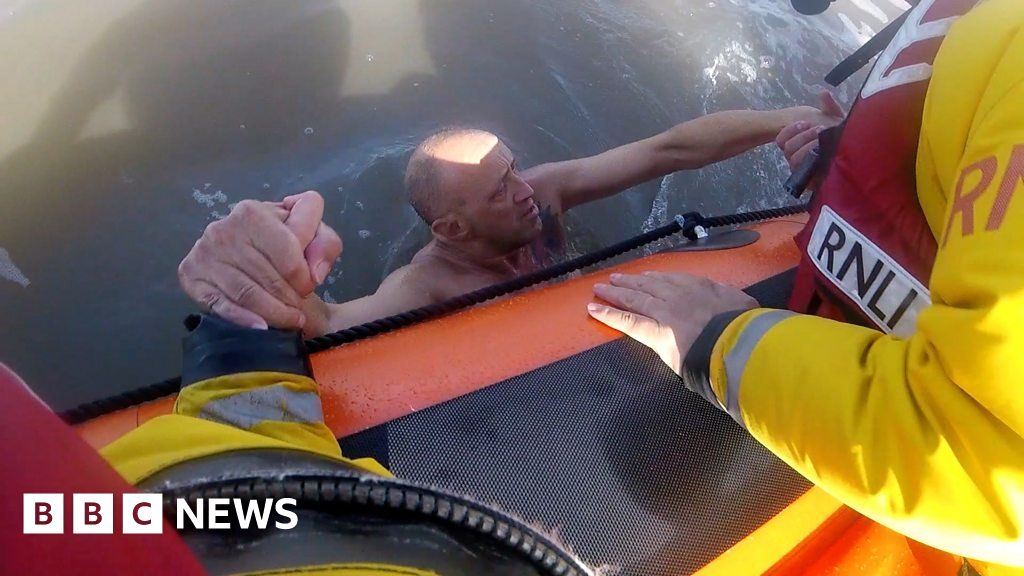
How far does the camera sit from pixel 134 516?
1.15 feet

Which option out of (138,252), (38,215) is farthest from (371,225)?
(38,215)

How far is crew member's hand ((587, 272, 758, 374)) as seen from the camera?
3.40 ft

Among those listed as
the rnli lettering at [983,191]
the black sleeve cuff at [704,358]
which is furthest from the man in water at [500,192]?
the rnli lettering at [983,191]

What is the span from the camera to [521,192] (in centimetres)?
199

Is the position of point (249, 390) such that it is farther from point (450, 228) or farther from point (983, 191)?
point (450, 228)

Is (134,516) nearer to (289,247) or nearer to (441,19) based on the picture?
(289,247)

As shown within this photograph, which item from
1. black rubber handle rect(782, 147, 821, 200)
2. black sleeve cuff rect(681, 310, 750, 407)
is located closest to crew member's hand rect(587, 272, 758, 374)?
black sleeve cuff rect(681, 310, 750, 407)

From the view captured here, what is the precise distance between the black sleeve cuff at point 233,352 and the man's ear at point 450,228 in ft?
3.47

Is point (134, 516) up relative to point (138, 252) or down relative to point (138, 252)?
up

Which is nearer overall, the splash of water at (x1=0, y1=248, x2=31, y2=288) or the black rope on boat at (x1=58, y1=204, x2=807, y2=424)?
the black rope on boat at (x1=58, y1=204, x2=807, y2=424)

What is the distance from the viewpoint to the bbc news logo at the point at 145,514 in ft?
1.02

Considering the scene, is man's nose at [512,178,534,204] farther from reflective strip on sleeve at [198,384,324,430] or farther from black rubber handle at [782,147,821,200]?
reflective strip on sleeve at [198,384,324,430]

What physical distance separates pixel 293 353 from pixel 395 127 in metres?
1.65

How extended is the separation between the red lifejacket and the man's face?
973mm
